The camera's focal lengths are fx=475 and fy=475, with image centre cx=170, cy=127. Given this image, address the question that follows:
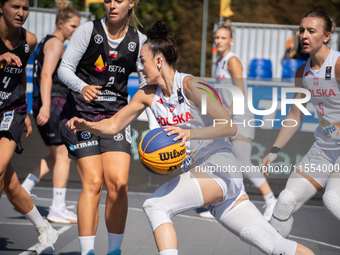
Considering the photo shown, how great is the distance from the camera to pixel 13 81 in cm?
424

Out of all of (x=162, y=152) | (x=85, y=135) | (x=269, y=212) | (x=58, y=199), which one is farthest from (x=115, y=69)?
(x=269, y=212)

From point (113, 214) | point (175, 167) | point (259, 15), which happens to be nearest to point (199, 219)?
point (113, 214)

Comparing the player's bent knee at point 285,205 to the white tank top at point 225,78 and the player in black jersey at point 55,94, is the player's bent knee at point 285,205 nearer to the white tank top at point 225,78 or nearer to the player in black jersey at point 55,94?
the white tank top at point 225,78

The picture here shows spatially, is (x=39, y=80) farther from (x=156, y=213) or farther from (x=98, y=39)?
(x=156, y=213)

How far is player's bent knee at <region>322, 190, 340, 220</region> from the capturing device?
357 cm

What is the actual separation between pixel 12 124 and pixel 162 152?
169 centimetres

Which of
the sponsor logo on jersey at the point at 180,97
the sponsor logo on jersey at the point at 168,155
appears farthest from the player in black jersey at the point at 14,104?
the sponsor logo on jersey at the point at 168,155

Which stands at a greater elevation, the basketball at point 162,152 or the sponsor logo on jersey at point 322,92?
the sponsor logo on jersey at point 322,92

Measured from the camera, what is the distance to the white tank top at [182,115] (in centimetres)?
337

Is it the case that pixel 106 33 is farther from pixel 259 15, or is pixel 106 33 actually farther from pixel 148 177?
pixel 259 15

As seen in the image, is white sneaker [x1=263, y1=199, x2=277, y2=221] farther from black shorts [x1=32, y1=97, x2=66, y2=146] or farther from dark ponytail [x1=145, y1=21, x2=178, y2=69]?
dark ponytail [x1=145, y1=21, x2=178, y2=69]

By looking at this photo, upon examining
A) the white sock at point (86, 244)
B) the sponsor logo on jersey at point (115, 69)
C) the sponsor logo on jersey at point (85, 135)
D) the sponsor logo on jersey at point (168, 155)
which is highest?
the sponsor logo on jersey at point (115, 69)

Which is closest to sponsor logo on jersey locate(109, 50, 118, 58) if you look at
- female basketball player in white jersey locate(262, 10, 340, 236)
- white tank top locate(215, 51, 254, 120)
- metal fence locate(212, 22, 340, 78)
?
female basketball player in white jersey locate(262, 10, 340, 236)

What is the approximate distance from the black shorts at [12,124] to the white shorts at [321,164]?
2.43 metres
